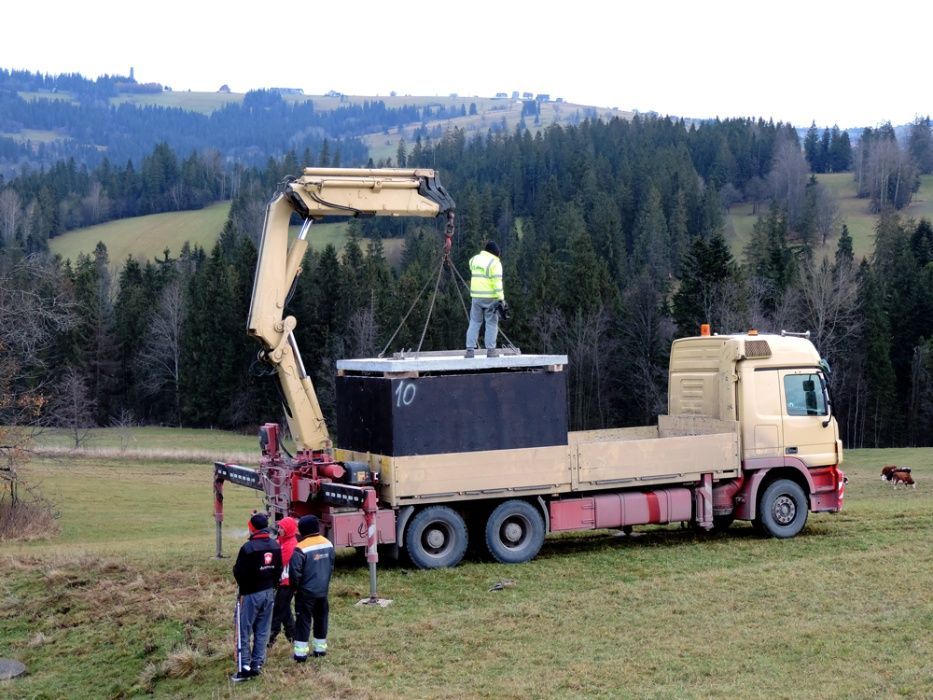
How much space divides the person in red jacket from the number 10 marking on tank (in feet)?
13.3

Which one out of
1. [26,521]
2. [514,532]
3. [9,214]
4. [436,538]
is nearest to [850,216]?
[9,214]

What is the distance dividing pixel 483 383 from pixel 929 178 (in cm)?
17886

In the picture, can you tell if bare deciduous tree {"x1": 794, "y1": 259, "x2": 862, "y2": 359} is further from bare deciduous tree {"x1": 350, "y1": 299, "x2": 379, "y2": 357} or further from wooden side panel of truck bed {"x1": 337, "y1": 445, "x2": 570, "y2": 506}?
wooden side panel of truck bed {"x1": 337, "y1": 445, "x2": 570, "y2": 506}

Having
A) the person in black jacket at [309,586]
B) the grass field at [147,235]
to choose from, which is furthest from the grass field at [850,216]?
the person in black jacket at [309,586]

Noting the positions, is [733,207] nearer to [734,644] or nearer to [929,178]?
[929,178]

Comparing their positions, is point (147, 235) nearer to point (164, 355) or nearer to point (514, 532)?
point (164, 355)

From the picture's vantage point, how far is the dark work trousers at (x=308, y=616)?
43.2 ft

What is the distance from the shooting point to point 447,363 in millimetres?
18047

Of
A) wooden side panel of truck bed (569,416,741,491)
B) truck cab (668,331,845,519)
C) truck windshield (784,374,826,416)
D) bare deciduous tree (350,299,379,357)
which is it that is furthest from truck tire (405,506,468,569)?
bare deciduous tree (350,299,379,357)

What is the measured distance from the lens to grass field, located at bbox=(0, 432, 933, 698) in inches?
496

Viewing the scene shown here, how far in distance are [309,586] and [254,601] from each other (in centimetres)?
64

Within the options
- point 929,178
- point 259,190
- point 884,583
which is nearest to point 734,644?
point 884,583

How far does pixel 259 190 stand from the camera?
171750 mm

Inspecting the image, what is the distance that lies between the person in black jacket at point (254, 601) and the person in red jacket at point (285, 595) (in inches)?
15.4
